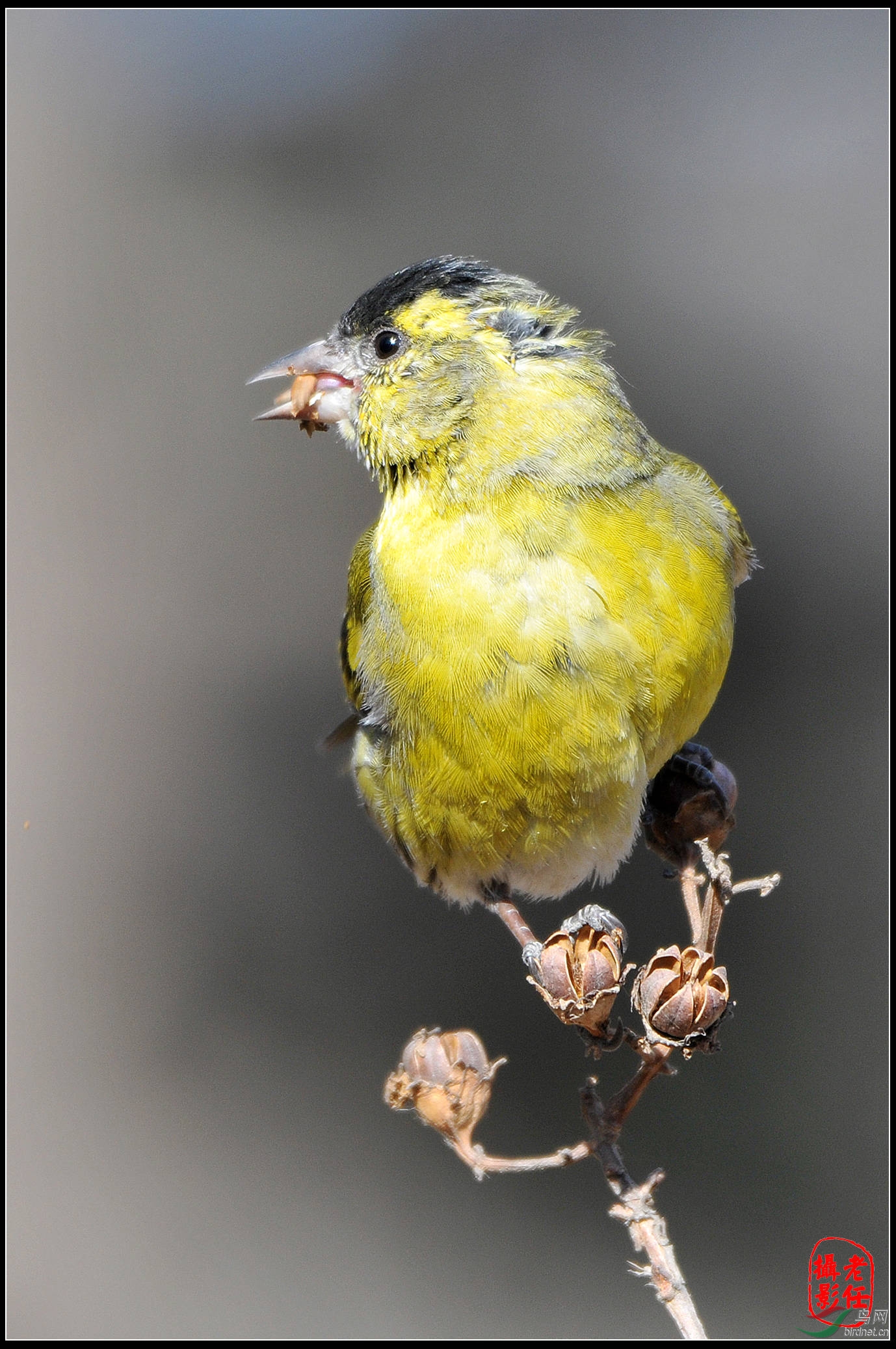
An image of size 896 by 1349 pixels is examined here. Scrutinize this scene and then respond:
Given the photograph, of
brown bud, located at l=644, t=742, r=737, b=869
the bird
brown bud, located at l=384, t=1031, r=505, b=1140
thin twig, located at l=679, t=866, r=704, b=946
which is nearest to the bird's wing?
the bird

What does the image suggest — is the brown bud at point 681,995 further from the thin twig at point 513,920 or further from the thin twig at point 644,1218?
the thin twig at point 513,920

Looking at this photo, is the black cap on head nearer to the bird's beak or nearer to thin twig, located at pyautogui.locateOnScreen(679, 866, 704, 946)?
the bird's beak

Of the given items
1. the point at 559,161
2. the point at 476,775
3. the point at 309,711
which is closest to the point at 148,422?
the point at 309,711

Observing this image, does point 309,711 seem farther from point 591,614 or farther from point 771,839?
point 591,614

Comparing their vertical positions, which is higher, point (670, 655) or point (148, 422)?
point (148, 422)

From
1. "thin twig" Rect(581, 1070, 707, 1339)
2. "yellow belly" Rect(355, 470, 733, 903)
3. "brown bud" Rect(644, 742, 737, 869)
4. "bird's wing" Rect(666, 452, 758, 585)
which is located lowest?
"thin twig" Rect(581, 1070, 707, 1339)

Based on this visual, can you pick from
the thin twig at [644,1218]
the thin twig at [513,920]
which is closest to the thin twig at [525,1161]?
the thin twig at [644,1218]
